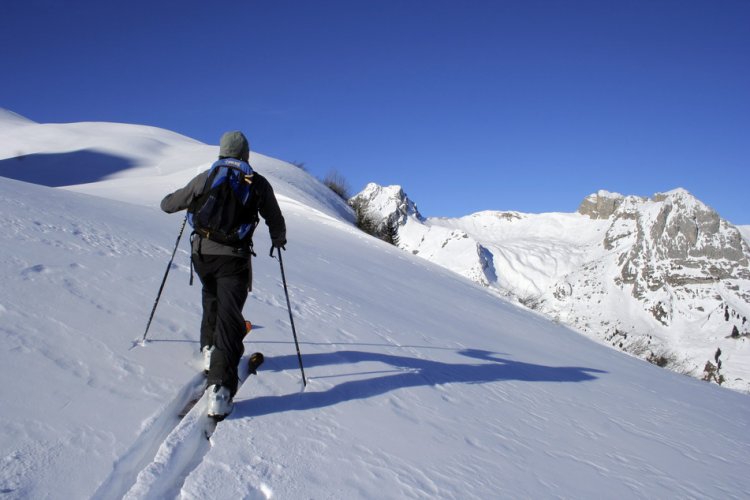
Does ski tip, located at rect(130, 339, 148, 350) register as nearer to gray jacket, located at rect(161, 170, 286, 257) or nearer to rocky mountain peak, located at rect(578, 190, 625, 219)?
gray jacket, located at rect(161, 170, 286, 257)

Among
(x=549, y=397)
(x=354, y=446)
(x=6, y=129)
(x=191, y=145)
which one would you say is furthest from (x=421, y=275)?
(x=6, y=129)

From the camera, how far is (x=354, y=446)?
2.90 meters

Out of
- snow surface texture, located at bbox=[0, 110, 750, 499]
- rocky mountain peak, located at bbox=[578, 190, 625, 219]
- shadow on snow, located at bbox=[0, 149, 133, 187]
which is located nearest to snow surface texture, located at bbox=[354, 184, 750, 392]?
rocky mountain peak, located at bbox=[578, 190, 625, 219]

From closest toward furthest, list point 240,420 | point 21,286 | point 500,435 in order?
1. point 240,420
2. point 21,286
3. point 500,435

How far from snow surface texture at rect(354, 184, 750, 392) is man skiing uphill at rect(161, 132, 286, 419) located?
44.8 m

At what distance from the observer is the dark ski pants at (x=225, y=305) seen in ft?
9.73

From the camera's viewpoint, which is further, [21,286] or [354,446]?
[21,286]

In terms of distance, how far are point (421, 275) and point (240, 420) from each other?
9.95m

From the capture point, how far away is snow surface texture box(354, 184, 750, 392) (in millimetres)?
54469

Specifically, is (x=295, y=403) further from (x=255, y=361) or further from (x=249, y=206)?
(x=249, y=206)

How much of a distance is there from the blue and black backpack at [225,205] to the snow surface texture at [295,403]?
0.98 metres

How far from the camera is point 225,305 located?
10.4ft

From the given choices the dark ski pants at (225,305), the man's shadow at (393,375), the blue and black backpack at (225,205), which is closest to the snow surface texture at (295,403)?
the man's shadow at (393,375)

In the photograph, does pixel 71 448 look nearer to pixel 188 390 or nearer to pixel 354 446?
pixel 188 390
